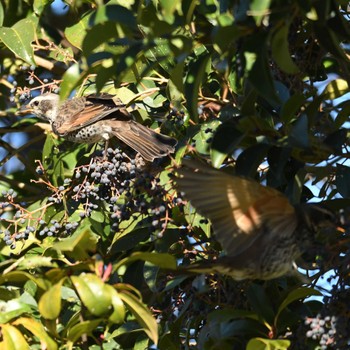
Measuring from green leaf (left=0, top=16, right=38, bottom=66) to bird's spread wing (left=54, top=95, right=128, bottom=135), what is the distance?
0.44 meters

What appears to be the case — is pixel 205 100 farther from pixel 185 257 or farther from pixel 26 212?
pixel 26 212

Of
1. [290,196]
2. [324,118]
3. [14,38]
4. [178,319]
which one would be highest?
[14,38]

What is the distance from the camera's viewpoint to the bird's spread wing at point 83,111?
4672 mm

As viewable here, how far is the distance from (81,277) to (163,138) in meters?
1.22

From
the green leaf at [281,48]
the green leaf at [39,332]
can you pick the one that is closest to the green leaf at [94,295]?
the green leaf at [39,332]

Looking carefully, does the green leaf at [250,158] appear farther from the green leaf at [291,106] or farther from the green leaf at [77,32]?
the green leaf at [77,32]

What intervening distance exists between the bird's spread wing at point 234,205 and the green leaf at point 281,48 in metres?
0.43

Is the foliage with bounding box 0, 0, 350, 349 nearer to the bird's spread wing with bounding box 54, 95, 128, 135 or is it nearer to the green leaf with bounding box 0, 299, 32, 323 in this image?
the green leaf with bounding box 0, 299, 32, 323

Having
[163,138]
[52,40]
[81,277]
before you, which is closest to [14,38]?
[52,40]

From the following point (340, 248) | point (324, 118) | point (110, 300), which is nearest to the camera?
point (110, 300)

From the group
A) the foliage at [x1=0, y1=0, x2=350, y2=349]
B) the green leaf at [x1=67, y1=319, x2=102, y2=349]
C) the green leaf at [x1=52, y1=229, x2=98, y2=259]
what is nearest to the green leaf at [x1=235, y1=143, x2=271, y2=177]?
the foliage at [x1=0, y1=0, x2=350, y2=349]

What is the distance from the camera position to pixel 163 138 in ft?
12.8

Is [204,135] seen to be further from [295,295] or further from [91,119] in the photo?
[91,119]

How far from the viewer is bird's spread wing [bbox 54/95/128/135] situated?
4672 mm
